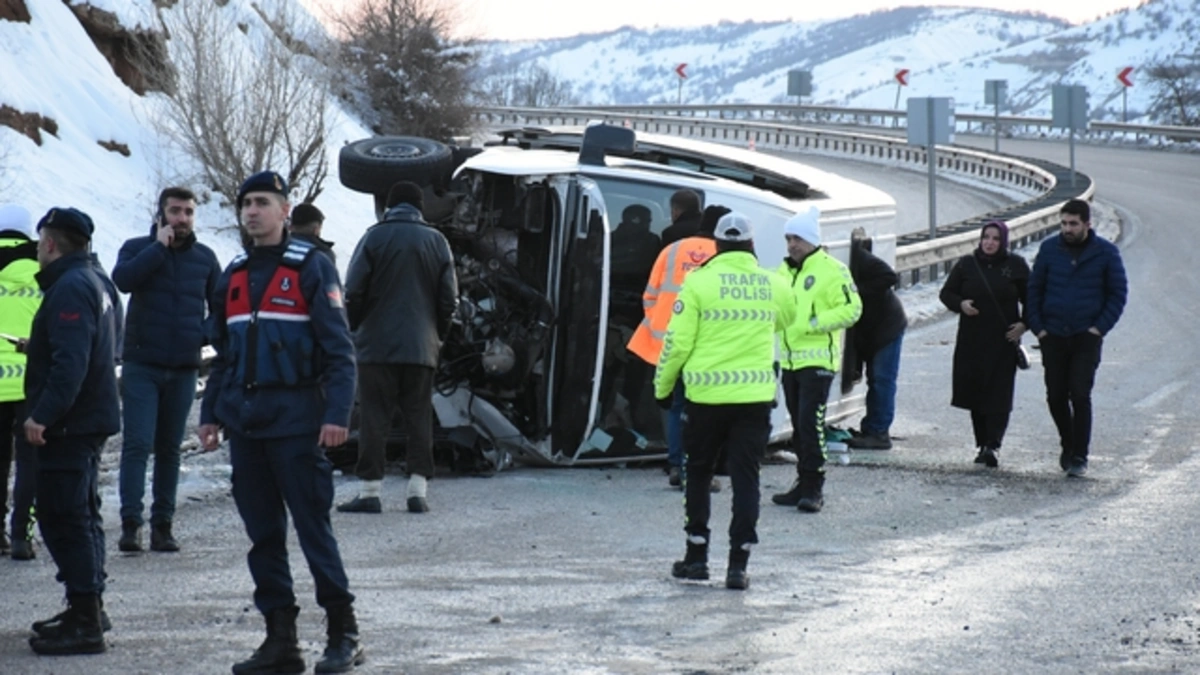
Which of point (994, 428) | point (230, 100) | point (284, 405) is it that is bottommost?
point (994, 428)

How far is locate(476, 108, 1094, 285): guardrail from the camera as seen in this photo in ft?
83.6

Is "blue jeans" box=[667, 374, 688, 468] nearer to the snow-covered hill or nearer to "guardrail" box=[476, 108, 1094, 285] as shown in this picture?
"guardrail" box=[476, 108, 1094, 285]

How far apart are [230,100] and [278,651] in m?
23.2

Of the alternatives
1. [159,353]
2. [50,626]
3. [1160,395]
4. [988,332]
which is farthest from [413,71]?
[50,626]

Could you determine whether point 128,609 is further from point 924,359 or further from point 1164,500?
point 924,359

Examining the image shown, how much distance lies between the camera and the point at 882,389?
1286 centimetres

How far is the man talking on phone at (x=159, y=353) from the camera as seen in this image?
343 inches

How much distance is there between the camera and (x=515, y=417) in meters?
11.6

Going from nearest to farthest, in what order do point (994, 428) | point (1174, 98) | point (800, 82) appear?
point (994, 428) → point (800, 82) → point (1174, 98)

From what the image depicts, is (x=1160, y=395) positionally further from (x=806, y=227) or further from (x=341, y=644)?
(x=341, y=644)

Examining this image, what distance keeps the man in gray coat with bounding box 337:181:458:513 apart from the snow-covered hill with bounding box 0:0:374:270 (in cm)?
1627


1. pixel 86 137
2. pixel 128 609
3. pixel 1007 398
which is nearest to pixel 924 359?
pixel 1007 398

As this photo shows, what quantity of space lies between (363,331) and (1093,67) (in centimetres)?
16175

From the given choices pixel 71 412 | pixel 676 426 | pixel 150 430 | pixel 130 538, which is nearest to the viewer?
pixel 71 412
